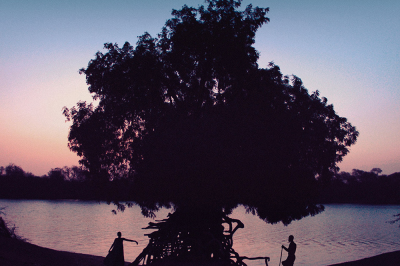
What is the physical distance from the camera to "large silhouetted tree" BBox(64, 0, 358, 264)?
14.2m

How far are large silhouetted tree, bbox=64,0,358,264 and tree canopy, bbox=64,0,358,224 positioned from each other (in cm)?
5

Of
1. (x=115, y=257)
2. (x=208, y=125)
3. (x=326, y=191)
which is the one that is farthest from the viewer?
(x=326, y=191)

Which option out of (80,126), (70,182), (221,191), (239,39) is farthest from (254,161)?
(70,182)

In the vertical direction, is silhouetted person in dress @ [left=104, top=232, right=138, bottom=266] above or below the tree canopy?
below

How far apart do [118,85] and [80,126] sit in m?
3.15

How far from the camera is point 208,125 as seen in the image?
1418cm

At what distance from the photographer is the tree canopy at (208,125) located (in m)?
14.2

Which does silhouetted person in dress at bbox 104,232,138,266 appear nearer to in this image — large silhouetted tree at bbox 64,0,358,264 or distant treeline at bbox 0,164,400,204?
large silhouetted tree at bbox 64,0,358,264

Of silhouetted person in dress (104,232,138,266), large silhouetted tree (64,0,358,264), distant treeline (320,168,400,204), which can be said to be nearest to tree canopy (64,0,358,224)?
large silhouetted tree (64,0,358,264)

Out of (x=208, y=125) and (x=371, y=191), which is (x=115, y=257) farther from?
(x=371, y=191)

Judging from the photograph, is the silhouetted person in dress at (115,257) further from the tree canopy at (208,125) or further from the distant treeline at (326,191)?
the distant treeline at (326,191)

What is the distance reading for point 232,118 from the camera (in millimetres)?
14500

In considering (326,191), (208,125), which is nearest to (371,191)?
(326,191)

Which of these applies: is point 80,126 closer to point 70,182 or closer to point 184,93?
point 184,93
